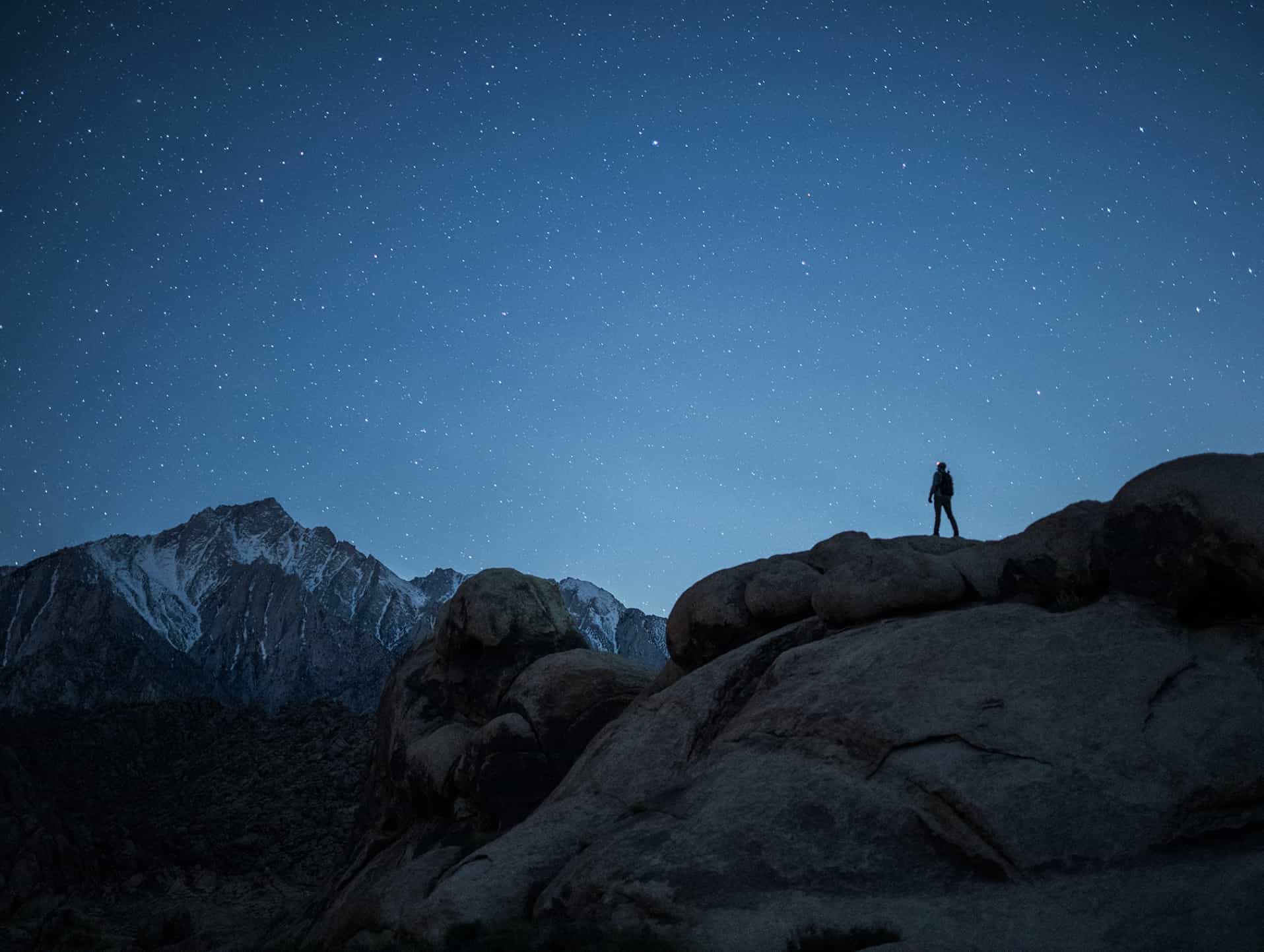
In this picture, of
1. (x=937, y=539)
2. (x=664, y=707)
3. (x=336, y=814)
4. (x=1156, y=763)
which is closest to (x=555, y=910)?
(x=664, y=707)

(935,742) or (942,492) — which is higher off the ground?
(942,492)

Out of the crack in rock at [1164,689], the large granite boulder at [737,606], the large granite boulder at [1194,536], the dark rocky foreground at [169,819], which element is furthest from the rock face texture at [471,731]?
the crack in rock at [1164,689]

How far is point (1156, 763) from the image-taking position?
12.9 metres

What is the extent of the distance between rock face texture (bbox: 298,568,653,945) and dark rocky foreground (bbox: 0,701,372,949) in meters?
5.99

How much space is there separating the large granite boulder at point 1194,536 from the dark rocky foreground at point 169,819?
27.6 meters

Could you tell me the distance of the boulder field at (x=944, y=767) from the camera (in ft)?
37.7

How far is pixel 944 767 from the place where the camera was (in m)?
13.7

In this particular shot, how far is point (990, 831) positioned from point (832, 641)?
5.73 m

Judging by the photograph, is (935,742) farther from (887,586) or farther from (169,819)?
(169,819)

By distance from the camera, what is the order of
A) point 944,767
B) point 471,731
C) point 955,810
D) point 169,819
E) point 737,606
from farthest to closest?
point 169,819 < point 471,731 < point 737,606 < point 944,767 < point 955,810

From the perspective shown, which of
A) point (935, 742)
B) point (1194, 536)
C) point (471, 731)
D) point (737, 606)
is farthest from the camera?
point (471, 731)

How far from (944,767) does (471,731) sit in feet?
57.3

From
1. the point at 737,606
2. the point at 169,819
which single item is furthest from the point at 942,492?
the point at 169,819

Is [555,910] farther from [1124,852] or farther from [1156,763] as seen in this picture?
[1156,763]
